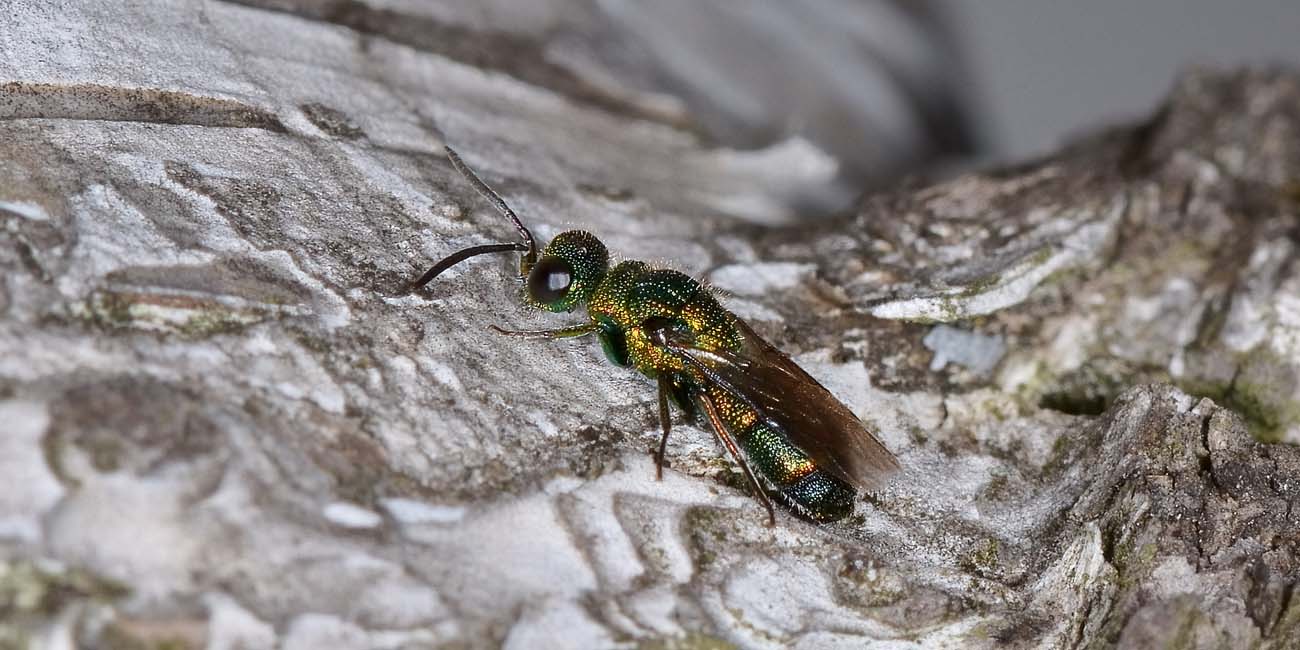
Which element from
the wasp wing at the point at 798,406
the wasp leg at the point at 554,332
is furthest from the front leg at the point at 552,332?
the wasp wing at the point at 798,406

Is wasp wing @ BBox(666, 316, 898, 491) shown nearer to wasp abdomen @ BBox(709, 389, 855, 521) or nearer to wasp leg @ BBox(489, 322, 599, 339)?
wasp abdomen @ BBox(709, 389, 855, 521)

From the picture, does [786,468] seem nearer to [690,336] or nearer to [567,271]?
[690,336]

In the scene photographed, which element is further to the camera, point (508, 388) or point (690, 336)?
point (690, 336)

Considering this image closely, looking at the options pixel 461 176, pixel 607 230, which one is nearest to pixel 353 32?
pixel 461 176

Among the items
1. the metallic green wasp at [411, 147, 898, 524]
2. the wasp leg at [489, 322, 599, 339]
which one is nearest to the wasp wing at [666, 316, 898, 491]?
the metallic green wasp at [411, 147, 898, 524]

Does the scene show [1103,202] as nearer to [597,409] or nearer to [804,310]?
[804,310]

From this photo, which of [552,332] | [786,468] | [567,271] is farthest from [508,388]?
[786,468]
